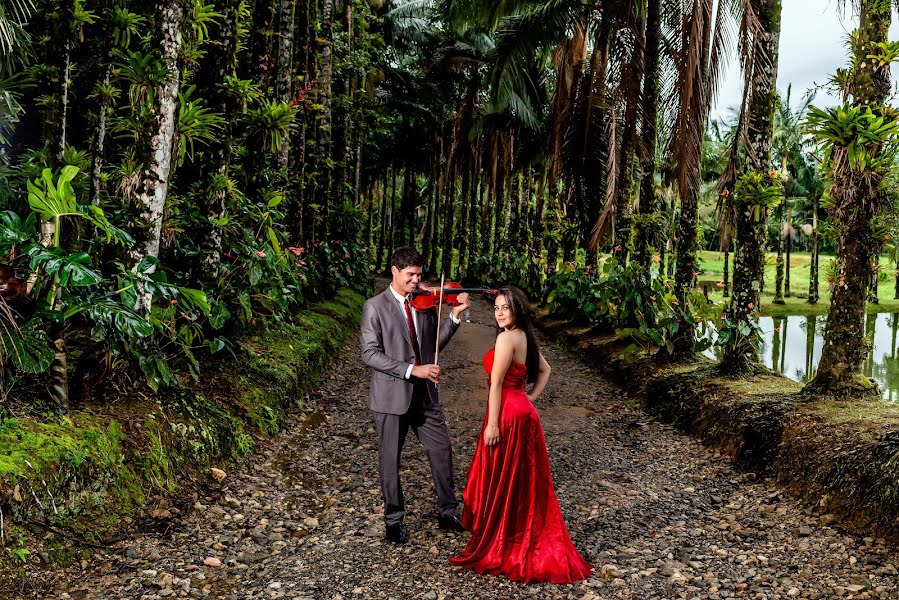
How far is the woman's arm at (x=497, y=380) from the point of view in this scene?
14.8 feet

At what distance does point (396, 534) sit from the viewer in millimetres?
4840

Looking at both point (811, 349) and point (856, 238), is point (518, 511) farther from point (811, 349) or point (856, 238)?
point (811, 349)

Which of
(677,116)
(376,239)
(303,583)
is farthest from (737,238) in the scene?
(376,239)

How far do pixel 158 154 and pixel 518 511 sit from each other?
405 cm

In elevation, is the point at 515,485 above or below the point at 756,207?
below

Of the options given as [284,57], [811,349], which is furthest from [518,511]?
[811,349]

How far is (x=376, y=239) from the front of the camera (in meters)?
55.9

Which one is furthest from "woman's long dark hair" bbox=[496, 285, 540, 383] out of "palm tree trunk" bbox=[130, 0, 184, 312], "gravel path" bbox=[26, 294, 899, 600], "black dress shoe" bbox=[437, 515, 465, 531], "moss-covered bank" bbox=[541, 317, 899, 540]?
"palm tree trunk" bbox=[130, 0, 184, 312]

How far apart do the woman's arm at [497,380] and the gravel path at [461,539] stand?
0.87 m

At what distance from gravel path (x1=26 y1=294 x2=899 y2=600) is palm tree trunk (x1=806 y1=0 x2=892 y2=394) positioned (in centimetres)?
147

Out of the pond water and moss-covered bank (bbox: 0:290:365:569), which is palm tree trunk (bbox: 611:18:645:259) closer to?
the pond water

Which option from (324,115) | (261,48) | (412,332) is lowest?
(412,332)

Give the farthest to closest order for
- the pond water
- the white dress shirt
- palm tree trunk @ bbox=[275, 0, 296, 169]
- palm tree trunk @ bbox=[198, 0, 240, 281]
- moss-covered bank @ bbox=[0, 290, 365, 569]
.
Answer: the pond water < palm tree trunk @ bbox=[275, 0, 296, 169] < palm tree trunk @ bbox=[198, 0, 240, 281] < the white dress shirt < moss-covered bank @ bbox=[0, 290, 365, 569]

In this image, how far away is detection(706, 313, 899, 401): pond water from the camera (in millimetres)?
21500
